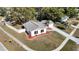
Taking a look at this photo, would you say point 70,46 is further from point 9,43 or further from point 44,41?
point 9,43

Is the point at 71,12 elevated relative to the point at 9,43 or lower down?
elevated

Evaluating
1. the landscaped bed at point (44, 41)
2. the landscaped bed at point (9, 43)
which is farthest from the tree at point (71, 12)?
the landscaped bed at point (9, 43)

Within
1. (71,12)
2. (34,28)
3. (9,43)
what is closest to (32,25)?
(34,28)

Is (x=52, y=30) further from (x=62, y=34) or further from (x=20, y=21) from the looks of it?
(x=20, y=21)

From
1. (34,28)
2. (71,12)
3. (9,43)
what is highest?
(71,12)

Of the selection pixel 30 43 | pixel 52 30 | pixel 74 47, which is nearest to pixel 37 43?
pixel 30 43
